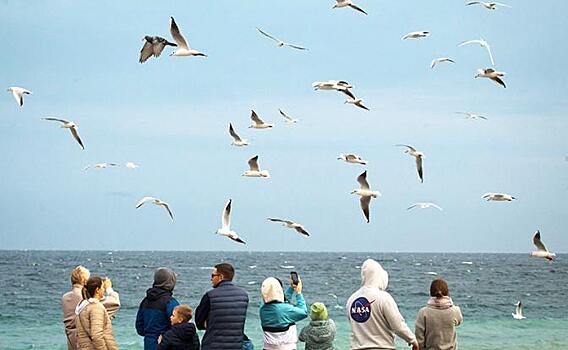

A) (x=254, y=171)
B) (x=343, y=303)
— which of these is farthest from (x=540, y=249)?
(x=343, y=303)

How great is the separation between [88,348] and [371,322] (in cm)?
212

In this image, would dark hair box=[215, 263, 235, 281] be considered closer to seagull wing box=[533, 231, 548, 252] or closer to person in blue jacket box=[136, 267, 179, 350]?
person in blue jacket box=[136, 267, 179, 350]

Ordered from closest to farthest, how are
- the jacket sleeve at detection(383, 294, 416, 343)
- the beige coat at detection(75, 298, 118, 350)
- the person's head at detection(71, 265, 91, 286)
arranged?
the jacket sleeve at detection(383, 294, 416, 343)
the beige coat at detection(75, 298, 118, 350)
the person's head at detection(71, 265, 91, 286)

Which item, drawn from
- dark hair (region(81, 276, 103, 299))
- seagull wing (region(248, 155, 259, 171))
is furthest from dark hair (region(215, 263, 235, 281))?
seagull wing (region(248, 155, 259, 171))

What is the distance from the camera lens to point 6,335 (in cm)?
2527

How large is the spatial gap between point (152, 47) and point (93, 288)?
285 inches

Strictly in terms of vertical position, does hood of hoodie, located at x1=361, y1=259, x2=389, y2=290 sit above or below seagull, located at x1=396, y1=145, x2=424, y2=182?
below

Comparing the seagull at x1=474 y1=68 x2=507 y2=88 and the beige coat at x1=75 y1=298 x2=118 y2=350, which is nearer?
the beige coat at x1=75 y1=298 x2=118 y2=350

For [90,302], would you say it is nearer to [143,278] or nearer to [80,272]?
[80,272]

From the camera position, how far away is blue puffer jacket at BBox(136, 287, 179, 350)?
7949 mm

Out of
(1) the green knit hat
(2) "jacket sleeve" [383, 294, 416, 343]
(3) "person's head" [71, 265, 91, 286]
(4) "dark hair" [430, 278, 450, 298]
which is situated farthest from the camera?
(1) the green knit hat

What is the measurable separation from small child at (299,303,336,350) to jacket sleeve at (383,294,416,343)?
146 cm

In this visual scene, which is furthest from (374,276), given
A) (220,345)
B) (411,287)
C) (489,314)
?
(411,287)

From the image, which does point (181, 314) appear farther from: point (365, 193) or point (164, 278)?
point (365, 193)
